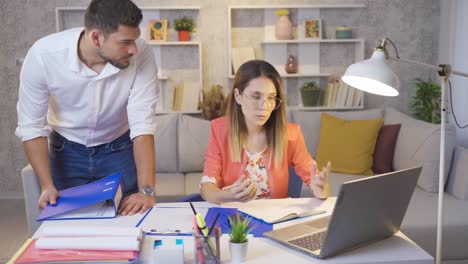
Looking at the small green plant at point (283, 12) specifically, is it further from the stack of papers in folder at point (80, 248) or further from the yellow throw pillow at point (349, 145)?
the stack of papers in folder at point (80, 248)

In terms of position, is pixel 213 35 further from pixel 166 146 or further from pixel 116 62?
pixel 116 62

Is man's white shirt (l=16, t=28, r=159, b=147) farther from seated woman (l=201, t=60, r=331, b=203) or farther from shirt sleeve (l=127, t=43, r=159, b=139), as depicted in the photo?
seated woman (l=201, t=60, r=331, b=203)

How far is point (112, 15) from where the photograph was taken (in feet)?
5.94

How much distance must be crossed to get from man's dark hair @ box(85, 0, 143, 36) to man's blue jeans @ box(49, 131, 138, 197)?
0.54 m

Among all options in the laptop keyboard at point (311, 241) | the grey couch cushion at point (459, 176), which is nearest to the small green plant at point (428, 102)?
the grey couch cushion at point (459, 176)

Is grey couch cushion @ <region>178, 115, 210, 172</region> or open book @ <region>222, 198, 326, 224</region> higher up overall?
open book @ <region>222, 198, 326, 224</region>

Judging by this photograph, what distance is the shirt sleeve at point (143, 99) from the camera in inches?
81.0

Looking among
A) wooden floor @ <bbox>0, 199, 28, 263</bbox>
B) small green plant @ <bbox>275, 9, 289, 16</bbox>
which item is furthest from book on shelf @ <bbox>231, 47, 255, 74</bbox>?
wooden floor @ <bbox>0, 199, 28, 263</bbox>

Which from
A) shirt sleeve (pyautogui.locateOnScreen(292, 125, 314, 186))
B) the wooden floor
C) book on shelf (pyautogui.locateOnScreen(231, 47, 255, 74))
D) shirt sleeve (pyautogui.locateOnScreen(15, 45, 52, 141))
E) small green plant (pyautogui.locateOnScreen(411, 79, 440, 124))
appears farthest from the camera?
book on shelf (pyautogui.locateOnScreen(231, 47, 255, 74))

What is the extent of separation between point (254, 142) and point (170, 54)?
8.50 feet

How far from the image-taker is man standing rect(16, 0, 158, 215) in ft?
6.09

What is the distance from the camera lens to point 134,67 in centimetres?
208

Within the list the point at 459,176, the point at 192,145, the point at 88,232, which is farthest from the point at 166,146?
the point at 88,232

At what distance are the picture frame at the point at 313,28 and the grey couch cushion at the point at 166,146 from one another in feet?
4.69
